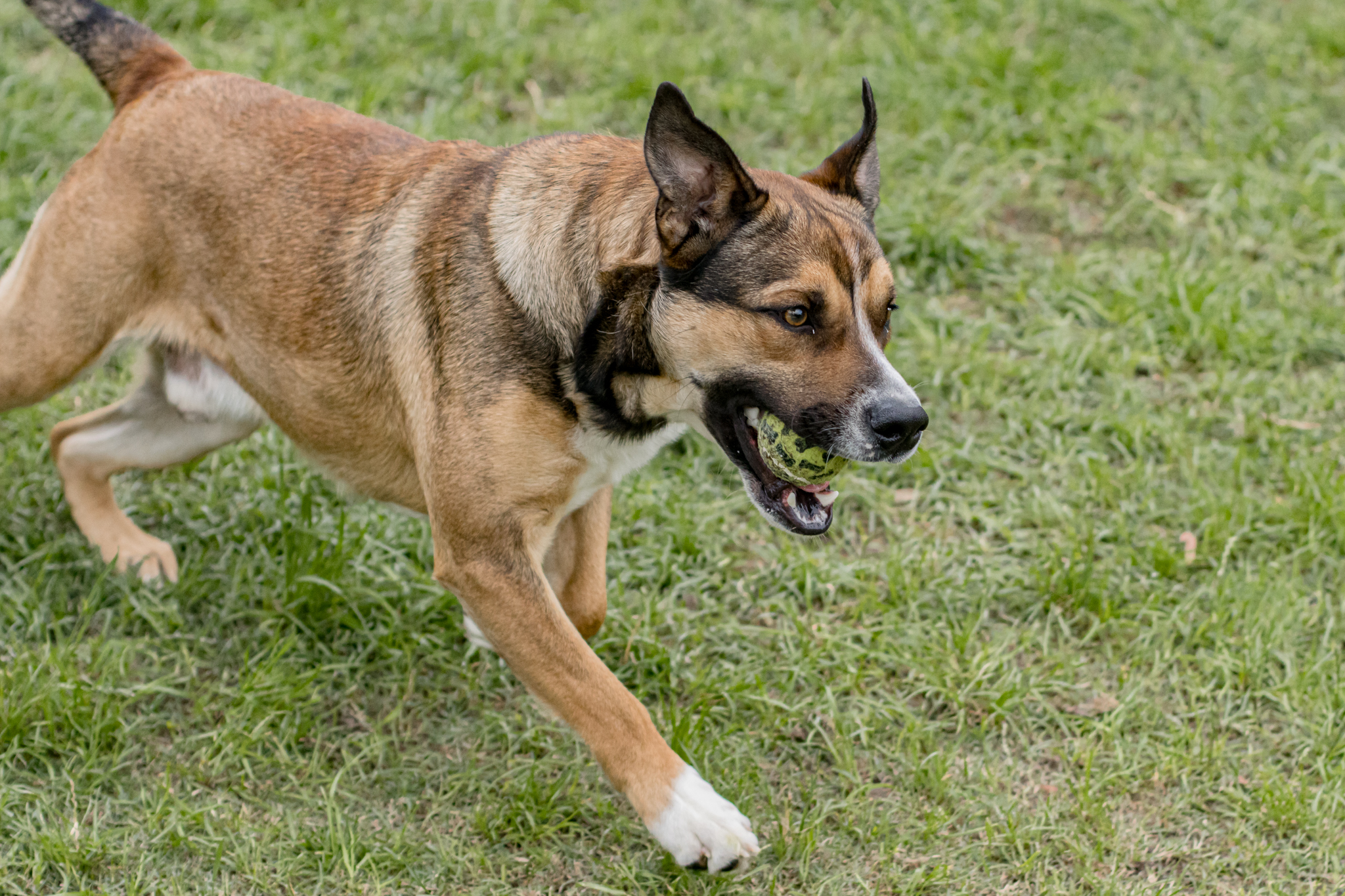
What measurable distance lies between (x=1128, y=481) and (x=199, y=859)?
Answer: 403 centimetres

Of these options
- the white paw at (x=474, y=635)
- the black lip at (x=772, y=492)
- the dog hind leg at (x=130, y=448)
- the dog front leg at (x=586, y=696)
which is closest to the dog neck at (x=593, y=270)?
the black lip at (x=772, y=492)

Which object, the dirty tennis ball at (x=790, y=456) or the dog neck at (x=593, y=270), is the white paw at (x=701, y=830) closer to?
the dirty tennis ball at (x=790, y=456)

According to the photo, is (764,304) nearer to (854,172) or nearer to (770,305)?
(770,305)

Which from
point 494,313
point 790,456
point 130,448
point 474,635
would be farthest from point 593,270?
point 130,448

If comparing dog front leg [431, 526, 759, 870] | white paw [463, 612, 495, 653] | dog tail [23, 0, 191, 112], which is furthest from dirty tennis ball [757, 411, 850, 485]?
dog tail [23, 0, 191, 112]

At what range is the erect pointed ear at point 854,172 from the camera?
416 cm

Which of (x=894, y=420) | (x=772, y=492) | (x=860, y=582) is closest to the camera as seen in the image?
(x=894, y=420)

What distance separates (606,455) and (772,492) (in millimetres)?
537

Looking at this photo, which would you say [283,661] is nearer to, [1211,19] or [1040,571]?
[1040,571]

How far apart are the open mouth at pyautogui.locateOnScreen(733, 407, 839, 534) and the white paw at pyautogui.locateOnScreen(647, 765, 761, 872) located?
32.7 inches

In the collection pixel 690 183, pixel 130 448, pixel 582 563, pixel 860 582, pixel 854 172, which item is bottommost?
pixel 860 582

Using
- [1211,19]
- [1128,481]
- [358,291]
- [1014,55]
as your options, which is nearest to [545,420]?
[358,291]

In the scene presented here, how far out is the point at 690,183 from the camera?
3.67m

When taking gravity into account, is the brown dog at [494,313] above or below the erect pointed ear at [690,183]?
below
